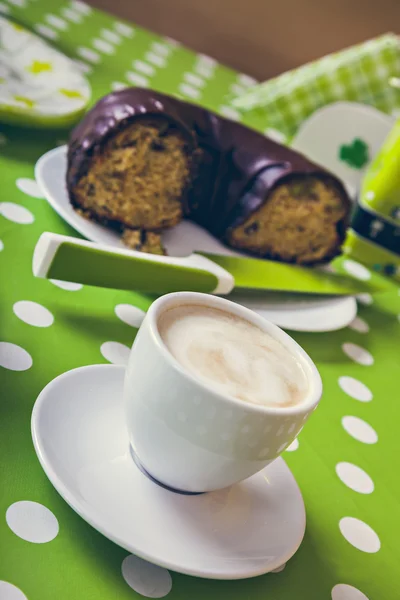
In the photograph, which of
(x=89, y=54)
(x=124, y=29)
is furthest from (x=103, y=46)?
(x=124, y=29)

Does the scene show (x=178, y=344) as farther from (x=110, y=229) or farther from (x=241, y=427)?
(x=110, y=229)

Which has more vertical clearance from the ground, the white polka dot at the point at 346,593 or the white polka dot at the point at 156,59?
the white polka dot at the point at 156,59

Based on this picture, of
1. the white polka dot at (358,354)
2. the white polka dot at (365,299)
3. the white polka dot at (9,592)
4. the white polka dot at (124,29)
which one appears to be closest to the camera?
the white polka dot at (9,592)

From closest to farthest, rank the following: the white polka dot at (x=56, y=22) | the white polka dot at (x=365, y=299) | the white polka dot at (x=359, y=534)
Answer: the white polka dot at (x=359, y=534), the white polka dot at (x=365, y=299), the white polka dot at (x=56, y=22)

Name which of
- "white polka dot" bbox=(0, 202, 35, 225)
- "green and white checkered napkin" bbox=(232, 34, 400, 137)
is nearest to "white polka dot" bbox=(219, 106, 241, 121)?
"green and white checkered napkin" bbox=(232, 34, 400, 137)

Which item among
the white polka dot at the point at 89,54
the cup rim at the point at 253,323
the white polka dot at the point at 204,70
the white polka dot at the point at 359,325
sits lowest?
the white polka dot at the point at 359,325

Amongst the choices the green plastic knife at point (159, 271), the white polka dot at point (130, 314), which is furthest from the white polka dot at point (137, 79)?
the white polka dot at point (130, 314)

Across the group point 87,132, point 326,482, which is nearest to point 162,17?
point 87,132

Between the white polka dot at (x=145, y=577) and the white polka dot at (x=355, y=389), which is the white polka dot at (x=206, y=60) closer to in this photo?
the white polka dot at (x=355, y=389)
